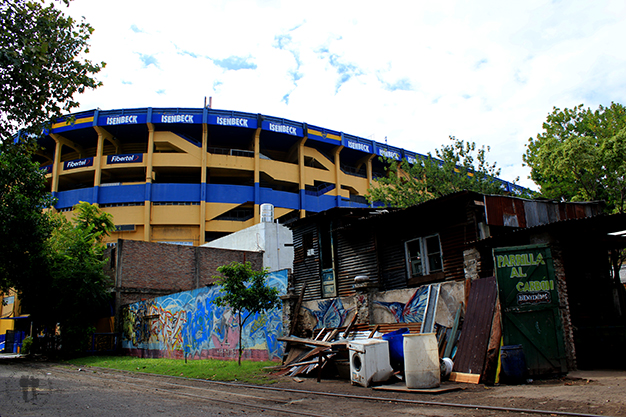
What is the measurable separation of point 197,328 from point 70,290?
973 cm

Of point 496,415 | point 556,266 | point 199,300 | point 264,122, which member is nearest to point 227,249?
point 199,300

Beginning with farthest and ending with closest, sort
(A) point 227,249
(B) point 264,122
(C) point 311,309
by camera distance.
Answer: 1. (B) point 264,122
2. (A) point 227,249
3. (C) point 311,309

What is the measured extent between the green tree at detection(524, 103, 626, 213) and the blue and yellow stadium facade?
55.1 ft

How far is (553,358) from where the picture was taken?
8961 millimetres

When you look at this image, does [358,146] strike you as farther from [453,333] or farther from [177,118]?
[453,333]

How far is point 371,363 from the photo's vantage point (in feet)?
31.4

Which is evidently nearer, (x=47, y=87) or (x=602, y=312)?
(x=47, y=87)

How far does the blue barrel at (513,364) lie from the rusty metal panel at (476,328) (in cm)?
45

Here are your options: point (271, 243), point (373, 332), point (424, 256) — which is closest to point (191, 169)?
point (271, 243)

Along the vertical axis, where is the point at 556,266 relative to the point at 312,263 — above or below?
below

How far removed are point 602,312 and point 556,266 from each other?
14.6 feet

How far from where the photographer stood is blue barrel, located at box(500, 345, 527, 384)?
843 centimetres

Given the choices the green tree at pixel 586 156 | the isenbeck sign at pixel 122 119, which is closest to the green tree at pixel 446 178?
the green tree at pixel 586 156

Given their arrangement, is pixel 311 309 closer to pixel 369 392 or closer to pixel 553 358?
pixel 369 392
